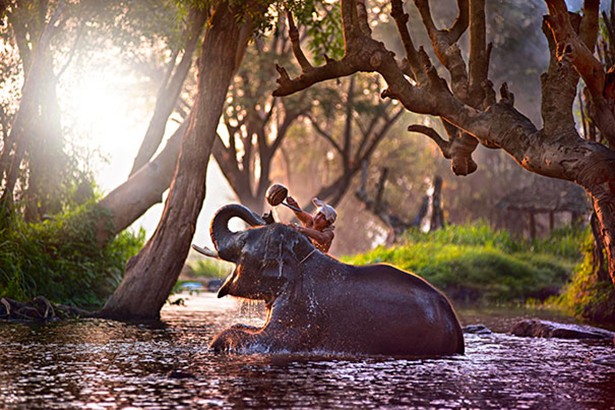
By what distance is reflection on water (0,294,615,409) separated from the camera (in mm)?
7609

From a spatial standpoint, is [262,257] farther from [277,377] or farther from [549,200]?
[549,200]

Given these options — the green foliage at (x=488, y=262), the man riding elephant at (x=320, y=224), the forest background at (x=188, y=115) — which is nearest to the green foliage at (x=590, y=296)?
the forest background at (x=188, y=115)

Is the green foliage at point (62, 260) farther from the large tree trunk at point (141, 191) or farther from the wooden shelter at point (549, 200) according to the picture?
the wooden shelter at point (549, 200)

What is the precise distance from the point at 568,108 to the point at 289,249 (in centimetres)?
337

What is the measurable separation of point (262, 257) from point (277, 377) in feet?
7.92

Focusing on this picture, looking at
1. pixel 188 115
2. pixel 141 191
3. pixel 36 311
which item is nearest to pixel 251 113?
pixel 141 191

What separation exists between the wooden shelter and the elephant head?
895 inches

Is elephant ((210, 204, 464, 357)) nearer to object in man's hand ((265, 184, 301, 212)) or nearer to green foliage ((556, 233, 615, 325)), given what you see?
object in man's hand ((265, 184, 301, 212))

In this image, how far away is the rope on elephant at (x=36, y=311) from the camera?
14.9m

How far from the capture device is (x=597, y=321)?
17.8 m

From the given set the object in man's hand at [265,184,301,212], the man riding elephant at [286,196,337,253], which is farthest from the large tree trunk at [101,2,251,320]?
the object in man's hand at [265,184,301,212]

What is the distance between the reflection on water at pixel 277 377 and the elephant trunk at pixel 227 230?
0.78 m

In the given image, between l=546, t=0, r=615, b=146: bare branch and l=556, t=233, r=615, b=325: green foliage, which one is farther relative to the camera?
l=556, t=233, r=615, b=325: green foliage

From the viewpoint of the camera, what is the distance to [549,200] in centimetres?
3366
